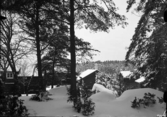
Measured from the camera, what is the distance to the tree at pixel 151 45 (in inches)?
399

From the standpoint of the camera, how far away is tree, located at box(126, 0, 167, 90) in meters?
10.1

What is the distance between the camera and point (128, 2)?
37.9ft

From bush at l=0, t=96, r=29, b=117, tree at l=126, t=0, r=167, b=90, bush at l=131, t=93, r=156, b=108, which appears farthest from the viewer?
tree at l=126, t=0, r=167, b=90

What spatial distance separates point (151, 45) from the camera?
1137cm

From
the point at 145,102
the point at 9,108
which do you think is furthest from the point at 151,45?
the point at 9,108

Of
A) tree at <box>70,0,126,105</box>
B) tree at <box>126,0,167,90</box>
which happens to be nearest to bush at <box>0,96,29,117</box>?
tree at <box>70,0,126,105</box>

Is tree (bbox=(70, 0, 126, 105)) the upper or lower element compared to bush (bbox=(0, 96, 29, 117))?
upper

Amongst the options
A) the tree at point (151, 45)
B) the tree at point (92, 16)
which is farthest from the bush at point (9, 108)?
the tree at point (151, 45)

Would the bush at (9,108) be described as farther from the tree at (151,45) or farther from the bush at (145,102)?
the tree at (151,45)

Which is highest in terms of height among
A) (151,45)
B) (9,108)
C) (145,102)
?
(151,45)

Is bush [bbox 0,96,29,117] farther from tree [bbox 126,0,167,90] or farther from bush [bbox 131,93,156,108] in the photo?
tree [bbox 126,0,167,90]

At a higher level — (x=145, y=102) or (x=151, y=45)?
(x=151, y=45)

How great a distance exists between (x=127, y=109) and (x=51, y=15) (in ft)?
28.8

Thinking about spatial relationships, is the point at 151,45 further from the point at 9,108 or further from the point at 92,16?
the point at 9,108
